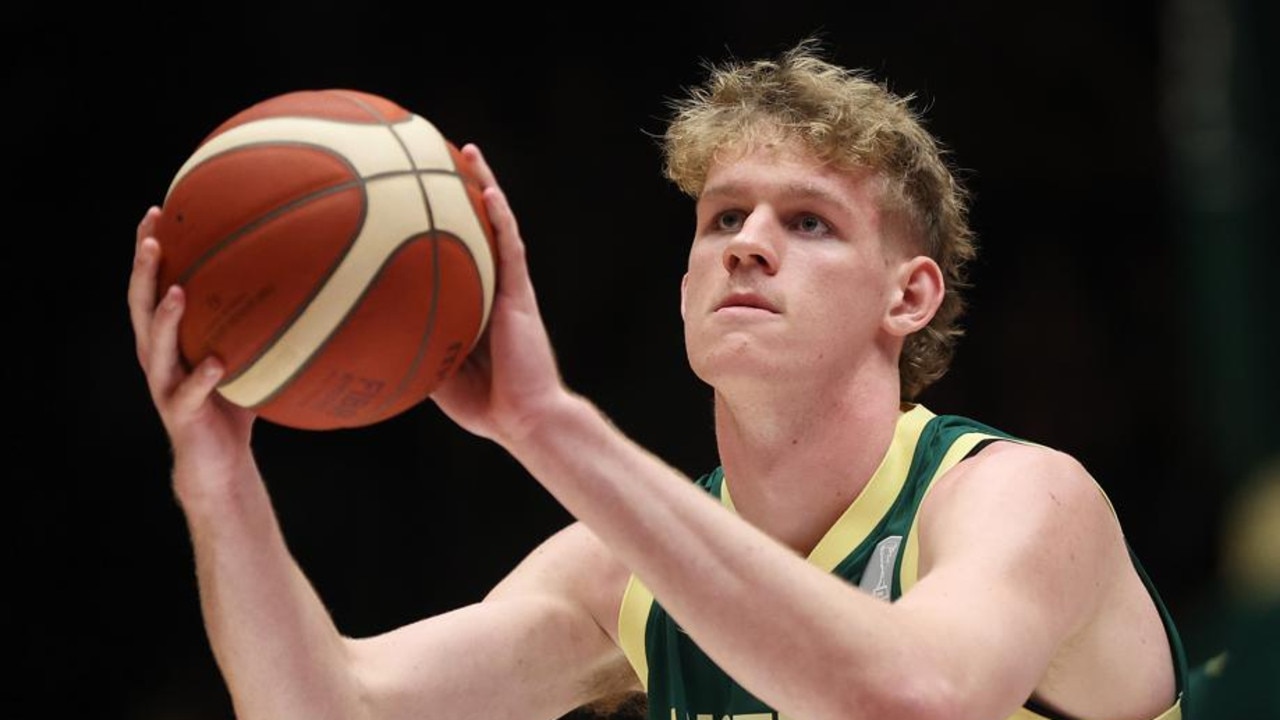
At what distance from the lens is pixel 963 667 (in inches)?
114

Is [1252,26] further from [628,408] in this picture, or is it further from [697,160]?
[628,408]

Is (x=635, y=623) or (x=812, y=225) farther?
(x=635, y=623)

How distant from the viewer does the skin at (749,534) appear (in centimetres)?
286

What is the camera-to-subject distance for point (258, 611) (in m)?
3.52

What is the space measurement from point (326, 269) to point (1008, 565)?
137 centimetres

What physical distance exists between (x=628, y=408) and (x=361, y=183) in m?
4.51

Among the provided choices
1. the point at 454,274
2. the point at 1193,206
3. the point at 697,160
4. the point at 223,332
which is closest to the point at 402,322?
the point at 454,274

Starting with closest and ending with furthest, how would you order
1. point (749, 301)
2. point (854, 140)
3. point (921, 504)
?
1. point (921, 504)
2. point (749, 301)
3. point (854, 140)

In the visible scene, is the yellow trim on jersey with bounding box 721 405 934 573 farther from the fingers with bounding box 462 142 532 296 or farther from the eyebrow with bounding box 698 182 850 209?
the fingers with bounding box 462 142 532 296

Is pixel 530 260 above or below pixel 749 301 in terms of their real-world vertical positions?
below

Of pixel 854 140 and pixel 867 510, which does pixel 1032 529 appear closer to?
pixel 867 510

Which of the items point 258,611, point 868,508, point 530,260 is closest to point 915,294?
point 868,508

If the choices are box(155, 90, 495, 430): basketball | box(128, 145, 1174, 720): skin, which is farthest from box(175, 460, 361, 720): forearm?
box(155, 90, 495, 430): basketball

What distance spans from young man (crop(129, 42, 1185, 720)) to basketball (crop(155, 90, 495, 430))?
67mm
